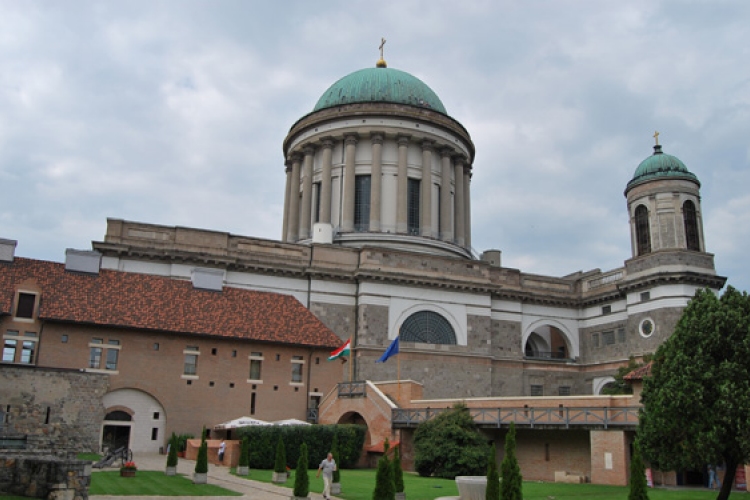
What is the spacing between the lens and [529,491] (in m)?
27.1

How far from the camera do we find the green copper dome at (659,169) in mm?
57875

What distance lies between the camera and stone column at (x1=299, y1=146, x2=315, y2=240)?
63969 millimetres

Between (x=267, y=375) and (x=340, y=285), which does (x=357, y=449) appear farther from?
(x=340, y=285)

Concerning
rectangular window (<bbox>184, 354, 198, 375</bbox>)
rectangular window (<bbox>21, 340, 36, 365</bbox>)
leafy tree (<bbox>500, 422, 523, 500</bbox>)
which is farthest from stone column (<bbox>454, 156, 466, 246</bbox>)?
leafy tree (<bbox>500, 422, 523, 500</bbox>)

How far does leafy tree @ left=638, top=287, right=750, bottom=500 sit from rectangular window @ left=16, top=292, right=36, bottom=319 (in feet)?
103

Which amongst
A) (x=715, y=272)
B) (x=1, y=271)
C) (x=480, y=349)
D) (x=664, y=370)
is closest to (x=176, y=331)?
(x=1, y=271)

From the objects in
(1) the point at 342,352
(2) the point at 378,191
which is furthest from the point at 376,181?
(1) the point at 342,352

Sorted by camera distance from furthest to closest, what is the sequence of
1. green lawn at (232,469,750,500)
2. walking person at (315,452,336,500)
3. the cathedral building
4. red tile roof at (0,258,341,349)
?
the cathedral building → red tile roof at (0,258,341,349) → green lawn at (232,469,750,500) → walking person at (315,452,336,500)

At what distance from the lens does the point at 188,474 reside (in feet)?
97.3

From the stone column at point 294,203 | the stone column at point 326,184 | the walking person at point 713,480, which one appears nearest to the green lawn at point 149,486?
the walking person at point 713,480

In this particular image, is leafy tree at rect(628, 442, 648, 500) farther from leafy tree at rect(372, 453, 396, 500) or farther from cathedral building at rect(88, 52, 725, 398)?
cathedral building at rect(88, 52, 725, 398)

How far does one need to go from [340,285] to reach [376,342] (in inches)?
193

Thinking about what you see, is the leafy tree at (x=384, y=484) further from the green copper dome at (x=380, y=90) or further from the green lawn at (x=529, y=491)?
the green copper dome at (x=380, y=90)

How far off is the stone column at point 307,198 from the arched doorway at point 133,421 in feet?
84.1
